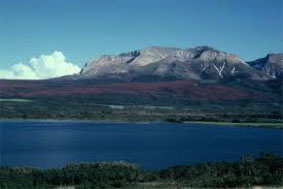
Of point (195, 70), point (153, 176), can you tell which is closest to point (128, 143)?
point (153, 176)

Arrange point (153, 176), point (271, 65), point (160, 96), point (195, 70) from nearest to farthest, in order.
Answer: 1. point (153, 176)
2. point (160, 96)
3. point (195, 70)
4. point (271, 65)

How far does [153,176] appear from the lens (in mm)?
23422

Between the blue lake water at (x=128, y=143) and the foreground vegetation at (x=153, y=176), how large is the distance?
7.85 m

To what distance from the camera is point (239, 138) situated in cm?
5372

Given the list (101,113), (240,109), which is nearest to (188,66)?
(240,109)

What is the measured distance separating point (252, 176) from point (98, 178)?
5.39 metres

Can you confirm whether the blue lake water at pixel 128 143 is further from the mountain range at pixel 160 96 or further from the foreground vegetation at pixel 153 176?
the mountain range at pixel 160 96

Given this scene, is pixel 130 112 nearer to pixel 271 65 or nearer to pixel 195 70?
pixel 195 70

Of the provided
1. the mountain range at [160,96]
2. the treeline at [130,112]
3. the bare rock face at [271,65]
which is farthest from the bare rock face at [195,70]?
the treeline at [130,112]

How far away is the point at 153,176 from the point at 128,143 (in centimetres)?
2466

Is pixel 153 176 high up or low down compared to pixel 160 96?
down

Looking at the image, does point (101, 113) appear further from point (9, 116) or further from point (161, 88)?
point (161, 88)

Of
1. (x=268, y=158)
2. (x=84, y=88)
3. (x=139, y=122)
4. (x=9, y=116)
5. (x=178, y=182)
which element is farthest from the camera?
(x=84, y=88)

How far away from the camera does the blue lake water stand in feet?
122
